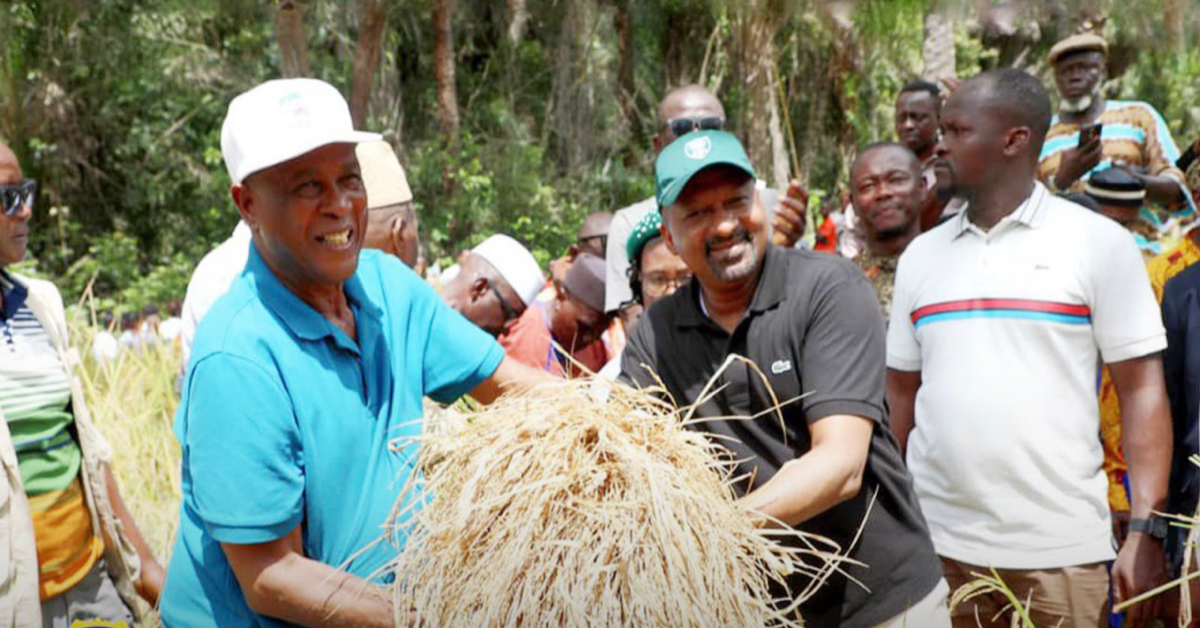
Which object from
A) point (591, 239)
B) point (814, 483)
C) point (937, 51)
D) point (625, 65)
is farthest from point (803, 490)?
point (625, 65)

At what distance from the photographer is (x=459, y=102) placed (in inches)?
703

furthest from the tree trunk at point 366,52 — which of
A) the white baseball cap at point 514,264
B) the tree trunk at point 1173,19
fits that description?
the white baseball cap at point 514,264

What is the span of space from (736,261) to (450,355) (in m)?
0.64

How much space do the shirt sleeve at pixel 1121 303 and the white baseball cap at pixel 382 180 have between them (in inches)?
79.6

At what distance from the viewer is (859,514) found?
228 centimetres

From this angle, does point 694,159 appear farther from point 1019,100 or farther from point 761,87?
point 761,87

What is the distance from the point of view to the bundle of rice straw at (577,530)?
5.27ft

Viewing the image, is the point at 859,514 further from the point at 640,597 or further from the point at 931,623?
the point at 640,597

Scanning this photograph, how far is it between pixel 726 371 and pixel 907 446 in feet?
3.86

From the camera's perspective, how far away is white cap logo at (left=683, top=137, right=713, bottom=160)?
2359mm

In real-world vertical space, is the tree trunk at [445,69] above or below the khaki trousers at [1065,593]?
above

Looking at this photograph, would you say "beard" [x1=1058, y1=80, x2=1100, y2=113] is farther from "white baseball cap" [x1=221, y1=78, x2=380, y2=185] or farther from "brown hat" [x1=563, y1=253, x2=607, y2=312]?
"white baseball cap" [x1=221, y1=78, x2=380, y2=185]

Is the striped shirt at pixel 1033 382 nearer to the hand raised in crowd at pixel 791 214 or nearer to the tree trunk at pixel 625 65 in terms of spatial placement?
the hand raised in crowd at pixel 791 214

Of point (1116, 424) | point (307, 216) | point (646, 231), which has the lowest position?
point (1116, 424)
